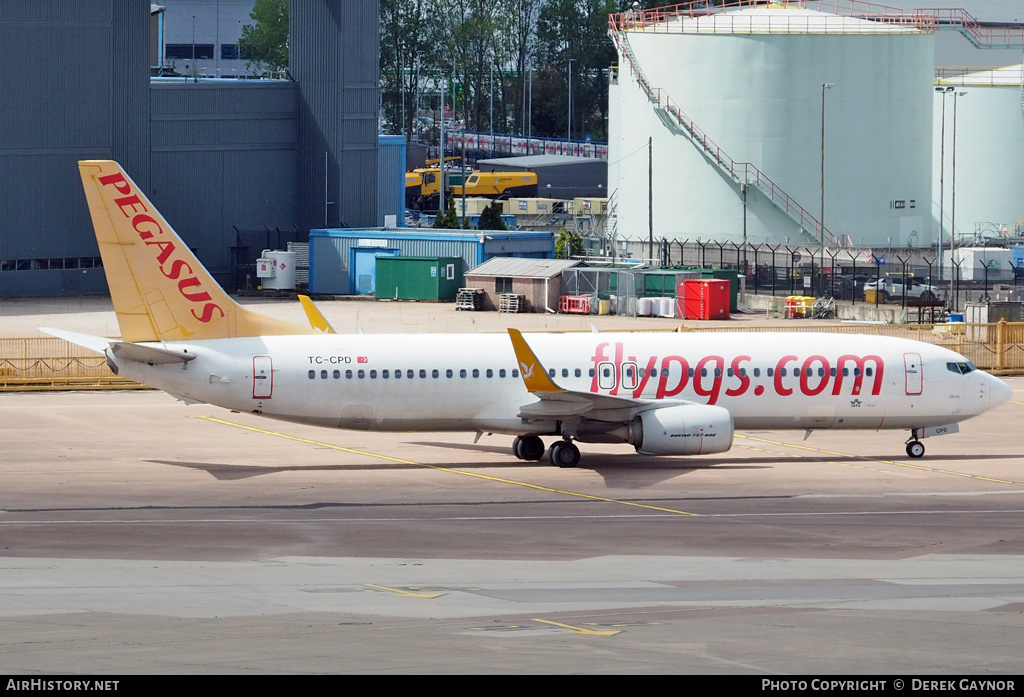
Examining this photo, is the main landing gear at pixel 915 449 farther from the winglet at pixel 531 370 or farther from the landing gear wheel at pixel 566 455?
the winglet at pixel 531 370

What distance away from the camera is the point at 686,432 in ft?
136

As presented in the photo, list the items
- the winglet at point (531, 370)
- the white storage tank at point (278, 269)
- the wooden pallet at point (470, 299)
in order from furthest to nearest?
the white storage tank at point (278, 269) < the wooden pallet at point (470, 299) < the winglet at point (531, 370)

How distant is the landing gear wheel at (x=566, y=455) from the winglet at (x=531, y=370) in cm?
256

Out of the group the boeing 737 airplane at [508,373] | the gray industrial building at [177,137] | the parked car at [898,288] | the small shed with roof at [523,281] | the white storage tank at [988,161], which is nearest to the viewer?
the boeing 737 airplane at [508,373]

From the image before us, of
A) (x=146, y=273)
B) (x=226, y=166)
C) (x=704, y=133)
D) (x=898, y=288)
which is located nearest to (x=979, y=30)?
(x=704, y=133)

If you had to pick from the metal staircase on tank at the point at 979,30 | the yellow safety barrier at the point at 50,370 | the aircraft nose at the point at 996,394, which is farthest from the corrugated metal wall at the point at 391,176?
the aircraft nose at the point at 996,394

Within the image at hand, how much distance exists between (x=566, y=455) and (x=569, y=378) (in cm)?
224

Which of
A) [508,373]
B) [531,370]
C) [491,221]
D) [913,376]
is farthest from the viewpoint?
[491,221]

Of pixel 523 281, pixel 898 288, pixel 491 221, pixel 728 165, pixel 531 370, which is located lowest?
pixel 531 370

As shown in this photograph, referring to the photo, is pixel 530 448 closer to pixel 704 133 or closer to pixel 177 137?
pixel 177 137

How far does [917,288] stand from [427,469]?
172ft

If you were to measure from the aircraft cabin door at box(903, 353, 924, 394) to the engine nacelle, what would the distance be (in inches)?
241

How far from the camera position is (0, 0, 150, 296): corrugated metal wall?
299 ft

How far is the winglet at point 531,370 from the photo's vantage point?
41.0 metres
